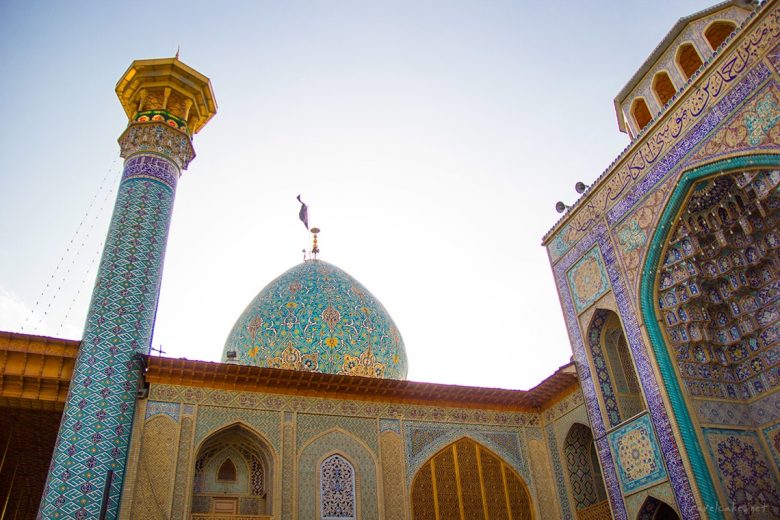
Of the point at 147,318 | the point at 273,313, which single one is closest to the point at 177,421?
the point at 147,318

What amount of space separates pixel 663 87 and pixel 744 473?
4.84 metres

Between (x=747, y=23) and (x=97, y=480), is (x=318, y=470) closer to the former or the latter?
(x=97, y=480)

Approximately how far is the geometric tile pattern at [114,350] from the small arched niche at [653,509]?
5374 mm

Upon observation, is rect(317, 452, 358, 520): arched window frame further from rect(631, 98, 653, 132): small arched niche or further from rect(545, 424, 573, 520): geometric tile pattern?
rect(631, 98, 653, 132): small arched niche

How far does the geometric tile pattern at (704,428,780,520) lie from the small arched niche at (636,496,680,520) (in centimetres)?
71

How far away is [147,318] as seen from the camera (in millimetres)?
8188

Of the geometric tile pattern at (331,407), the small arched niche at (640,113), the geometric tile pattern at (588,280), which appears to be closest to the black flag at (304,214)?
the geometric tile pattern at (331,407)

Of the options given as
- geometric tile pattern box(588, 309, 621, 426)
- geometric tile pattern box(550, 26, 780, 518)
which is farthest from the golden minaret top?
geometric tile pattern box(588, 309, 621, 426)

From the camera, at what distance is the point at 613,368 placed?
25.1 ft

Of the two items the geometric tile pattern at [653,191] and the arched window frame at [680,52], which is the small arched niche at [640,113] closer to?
the arched window frame at [680,52]

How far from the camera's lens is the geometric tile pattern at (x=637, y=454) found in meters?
6.51

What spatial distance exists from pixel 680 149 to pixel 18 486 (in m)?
10.5

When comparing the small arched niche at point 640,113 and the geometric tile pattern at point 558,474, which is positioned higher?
the small arched niche at point 640,113

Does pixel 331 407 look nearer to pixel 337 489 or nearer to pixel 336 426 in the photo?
pixel 336 426
